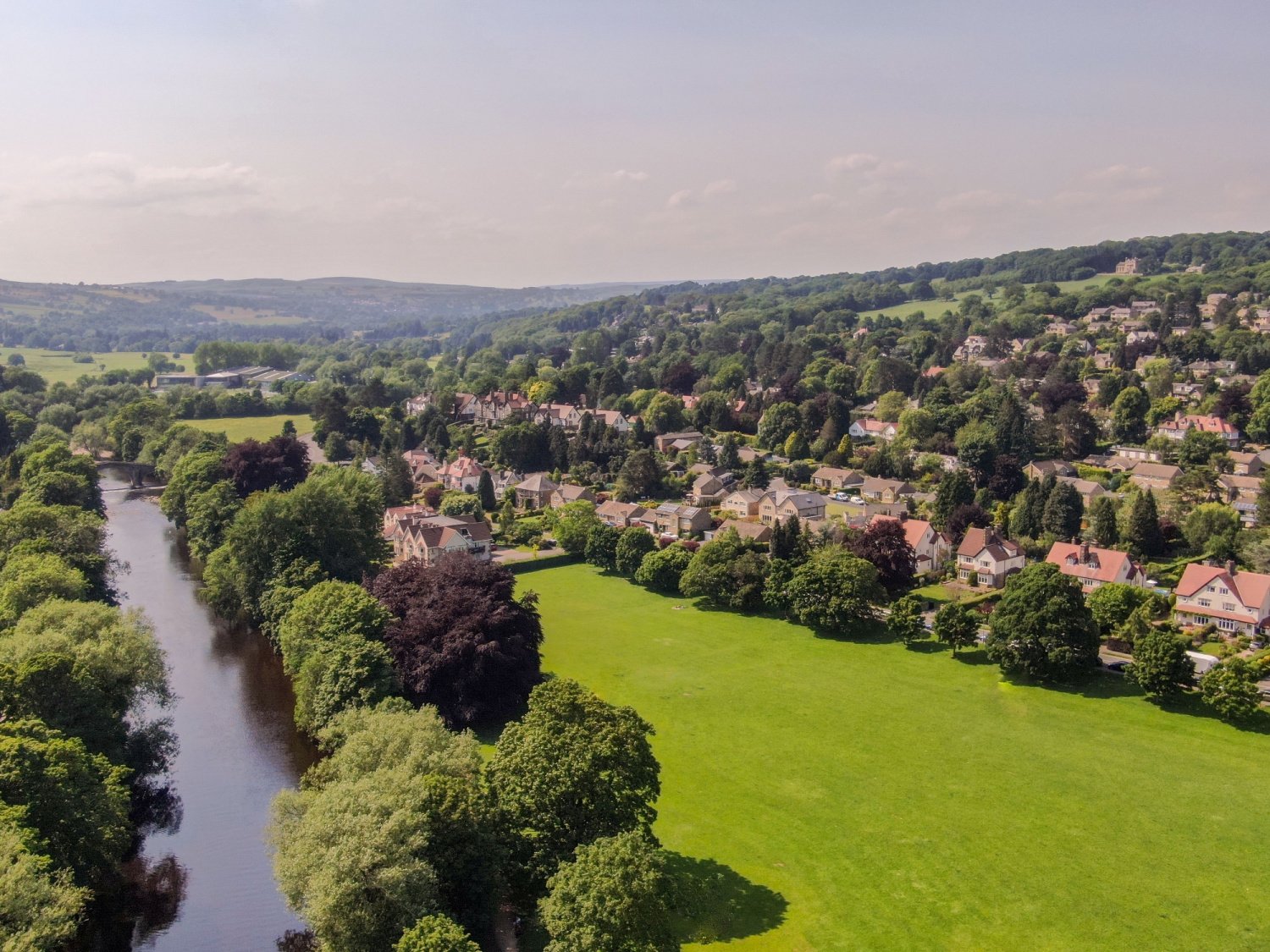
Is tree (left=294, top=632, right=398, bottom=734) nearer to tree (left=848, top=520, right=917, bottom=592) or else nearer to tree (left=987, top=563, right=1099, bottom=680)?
tree (left=987, top=563, right=1099, bottom=680)

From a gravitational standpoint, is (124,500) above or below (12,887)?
below

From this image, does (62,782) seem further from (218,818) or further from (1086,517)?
(1086,517)

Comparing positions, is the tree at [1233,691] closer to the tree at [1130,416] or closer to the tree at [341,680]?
the tree at [341,680]

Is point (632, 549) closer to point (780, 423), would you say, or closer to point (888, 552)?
point (888, 552)

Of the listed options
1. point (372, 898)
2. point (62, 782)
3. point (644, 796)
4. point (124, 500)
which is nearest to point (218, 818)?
point (62, 782)

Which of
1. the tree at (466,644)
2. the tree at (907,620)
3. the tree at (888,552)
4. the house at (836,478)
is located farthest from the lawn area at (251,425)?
the tree at (907,620)

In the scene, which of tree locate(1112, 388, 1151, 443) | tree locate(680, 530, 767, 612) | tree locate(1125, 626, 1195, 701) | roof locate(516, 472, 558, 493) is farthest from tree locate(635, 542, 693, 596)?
tree locate(1112, 388, 1151, 443)
